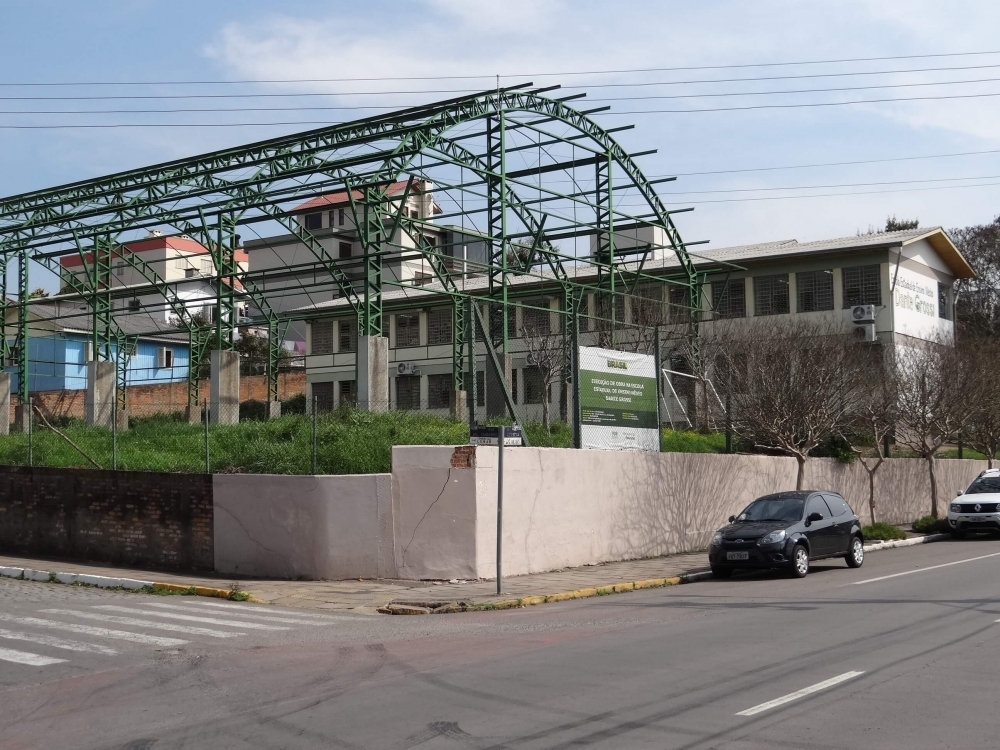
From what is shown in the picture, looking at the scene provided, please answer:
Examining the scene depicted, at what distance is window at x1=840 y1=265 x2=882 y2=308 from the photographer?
45.4 meters

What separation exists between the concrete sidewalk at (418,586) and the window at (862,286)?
92.8ft

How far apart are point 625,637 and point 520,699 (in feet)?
11.4

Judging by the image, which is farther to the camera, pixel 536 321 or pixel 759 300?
pixel 759 300

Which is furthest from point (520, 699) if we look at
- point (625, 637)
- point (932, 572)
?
point (932, 572)

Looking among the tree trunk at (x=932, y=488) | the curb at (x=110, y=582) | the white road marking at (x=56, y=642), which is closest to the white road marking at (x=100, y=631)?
the white road marking at (x=56, y=642)

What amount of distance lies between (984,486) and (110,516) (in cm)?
2318

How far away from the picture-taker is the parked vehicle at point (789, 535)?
59.6 feet

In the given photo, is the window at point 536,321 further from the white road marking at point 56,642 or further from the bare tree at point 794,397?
the white road marking at point 56,642

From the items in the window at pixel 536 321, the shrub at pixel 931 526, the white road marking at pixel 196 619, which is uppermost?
the window at pixel 536 321

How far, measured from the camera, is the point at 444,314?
5306cm

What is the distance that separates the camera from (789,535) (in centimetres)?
1831

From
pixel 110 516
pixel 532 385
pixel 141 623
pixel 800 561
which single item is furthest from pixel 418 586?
pixel 532 385

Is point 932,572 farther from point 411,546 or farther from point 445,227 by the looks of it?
point 445,227

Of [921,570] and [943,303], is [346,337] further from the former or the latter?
[921,570]
